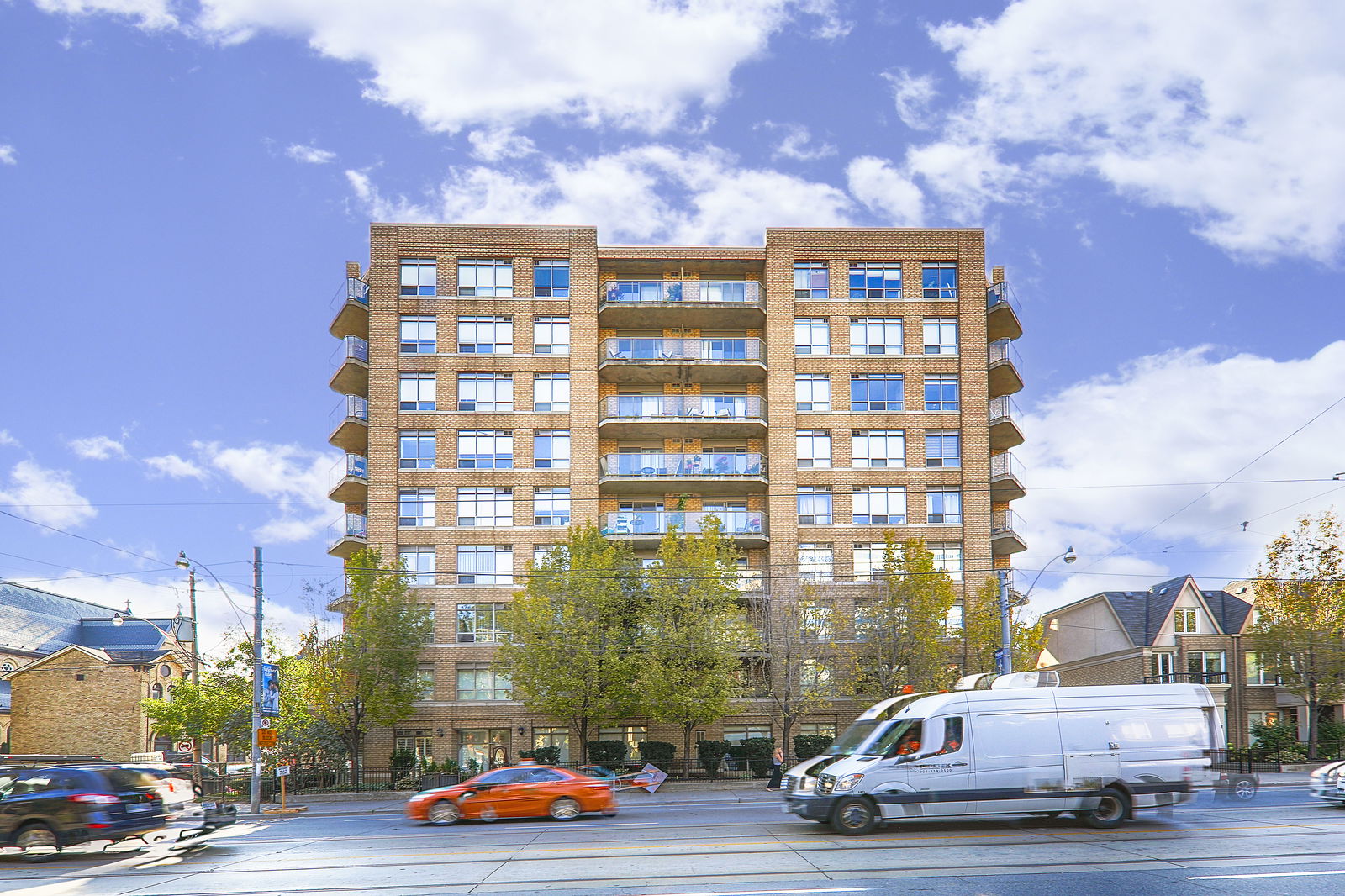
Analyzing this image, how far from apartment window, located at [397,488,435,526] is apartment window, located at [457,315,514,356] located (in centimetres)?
692

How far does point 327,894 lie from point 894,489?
41282 millimetres

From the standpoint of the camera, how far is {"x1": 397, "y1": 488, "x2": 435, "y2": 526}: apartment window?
51.5 meters

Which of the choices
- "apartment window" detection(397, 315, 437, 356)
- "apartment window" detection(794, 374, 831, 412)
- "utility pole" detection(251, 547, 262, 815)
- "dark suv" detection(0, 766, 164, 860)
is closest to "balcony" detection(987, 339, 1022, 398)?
"apartment window" detection(794, 374, 831, 412)

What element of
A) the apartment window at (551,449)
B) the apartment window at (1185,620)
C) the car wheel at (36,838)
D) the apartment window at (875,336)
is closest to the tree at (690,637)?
the apartment window at (551,449)

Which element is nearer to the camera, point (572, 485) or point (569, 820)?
point (569, 820)

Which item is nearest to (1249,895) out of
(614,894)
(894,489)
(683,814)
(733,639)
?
(614,894)

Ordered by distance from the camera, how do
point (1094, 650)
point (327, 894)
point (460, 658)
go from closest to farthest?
point (327, 894) < point (460, 658) < point (1094, 650)

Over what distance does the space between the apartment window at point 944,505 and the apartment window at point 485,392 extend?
20037 millimetres

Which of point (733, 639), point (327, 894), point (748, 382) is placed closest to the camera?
point (327, 894)

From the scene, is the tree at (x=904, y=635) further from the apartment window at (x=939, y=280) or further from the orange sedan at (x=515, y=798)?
the orange sedan at (x=515, y=798)

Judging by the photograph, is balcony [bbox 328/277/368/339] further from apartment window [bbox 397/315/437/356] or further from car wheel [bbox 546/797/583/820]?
car wheel [bbox 546/797/583/820]

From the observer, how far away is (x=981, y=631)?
44.9 metres

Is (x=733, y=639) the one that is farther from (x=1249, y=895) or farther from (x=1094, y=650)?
(x=1249, y=895)

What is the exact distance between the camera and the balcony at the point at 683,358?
52.1 meters
